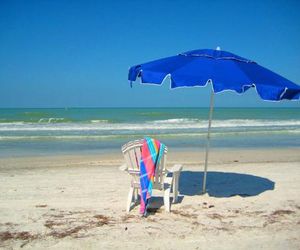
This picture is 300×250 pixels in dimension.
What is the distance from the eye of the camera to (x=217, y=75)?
4.64 metres

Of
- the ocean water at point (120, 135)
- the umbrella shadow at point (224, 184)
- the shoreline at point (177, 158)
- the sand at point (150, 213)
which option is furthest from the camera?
the ocean water at point (120, 135)

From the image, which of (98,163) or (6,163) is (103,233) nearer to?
(98,163)

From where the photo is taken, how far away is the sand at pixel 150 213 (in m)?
4.15

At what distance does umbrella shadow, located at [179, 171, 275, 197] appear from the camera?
6.61m

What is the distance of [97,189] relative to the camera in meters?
6.80

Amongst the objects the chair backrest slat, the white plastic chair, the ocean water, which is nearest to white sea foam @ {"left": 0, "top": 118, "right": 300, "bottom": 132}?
the ocean water

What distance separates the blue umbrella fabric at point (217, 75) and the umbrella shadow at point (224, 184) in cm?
229

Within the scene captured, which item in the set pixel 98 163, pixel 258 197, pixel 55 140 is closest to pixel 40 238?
pixel 258 197

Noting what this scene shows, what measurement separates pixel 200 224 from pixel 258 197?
1.88 m

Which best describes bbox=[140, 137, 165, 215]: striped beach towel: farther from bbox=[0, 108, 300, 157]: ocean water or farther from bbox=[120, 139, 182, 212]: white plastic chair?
bbox=[0, 108, 300, 157]: ocean water

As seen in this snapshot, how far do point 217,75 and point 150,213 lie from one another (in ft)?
6.80

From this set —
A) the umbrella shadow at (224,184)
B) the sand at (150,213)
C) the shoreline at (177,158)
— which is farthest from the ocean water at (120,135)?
the umbrella shadow at (224,184)

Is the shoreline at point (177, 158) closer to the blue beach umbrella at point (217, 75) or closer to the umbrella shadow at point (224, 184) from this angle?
the umbrella shadow at point (224, 184)

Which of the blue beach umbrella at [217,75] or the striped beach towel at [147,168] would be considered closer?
the blue beach umbrella at [217,75]
